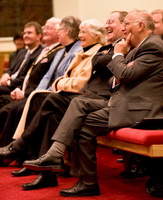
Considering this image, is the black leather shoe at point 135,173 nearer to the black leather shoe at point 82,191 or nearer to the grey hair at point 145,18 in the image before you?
the black leather shoe at point 82,191

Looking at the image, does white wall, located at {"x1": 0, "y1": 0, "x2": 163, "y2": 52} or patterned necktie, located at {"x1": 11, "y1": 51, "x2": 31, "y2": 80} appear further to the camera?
white wall, located at {"x1": 0, "y1": 0, "x2": 163, "y2": 52}

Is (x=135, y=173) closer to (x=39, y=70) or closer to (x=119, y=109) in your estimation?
(x=119, y=109)

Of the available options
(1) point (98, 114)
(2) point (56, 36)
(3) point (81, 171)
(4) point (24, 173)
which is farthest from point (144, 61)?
(2) point (56, 36)

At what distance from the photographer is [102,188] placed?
3381mm

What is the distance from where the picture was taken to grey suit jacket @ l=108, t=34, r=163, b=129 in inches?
120

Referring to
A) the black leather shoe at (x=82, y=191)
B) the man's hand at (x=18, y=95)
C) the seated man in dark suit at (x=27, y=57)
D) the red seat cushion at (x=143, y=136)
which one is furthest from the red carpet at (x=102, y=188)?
the seated man in dark suit at (x=27, y=57)

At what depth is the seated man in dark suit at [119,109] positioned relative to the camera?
3.06m

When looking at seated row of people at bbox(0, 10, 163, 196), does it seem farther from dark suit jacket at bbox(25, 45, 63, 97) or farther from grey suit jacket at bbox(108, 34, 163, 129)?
dark suit jacket at bbox(25, 45, 63, 97)

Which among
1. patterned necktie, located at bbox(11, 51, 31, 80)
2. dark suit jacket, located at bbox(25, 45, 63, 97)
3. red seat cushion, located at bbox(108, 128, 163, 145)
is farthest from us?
patterned necktie, located at bbox(11, 51, 31, 80)

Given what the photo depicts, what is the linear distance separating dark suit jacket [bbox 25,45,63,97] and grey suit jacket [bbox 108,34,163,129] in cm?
196

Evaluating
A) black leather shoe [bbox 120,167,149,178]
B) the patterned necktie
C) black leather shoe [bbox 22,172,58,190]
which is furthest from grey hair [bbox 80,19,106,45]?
the patterned necktie

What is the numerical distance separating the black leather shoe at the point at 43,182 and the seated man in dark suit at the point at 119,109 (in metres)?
0.23

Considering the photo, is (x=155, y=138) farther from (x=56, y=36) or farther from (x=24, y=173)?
(x=56, y=36)

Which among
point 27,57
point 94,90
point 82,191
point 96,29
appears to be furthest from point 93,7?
point 82,191
